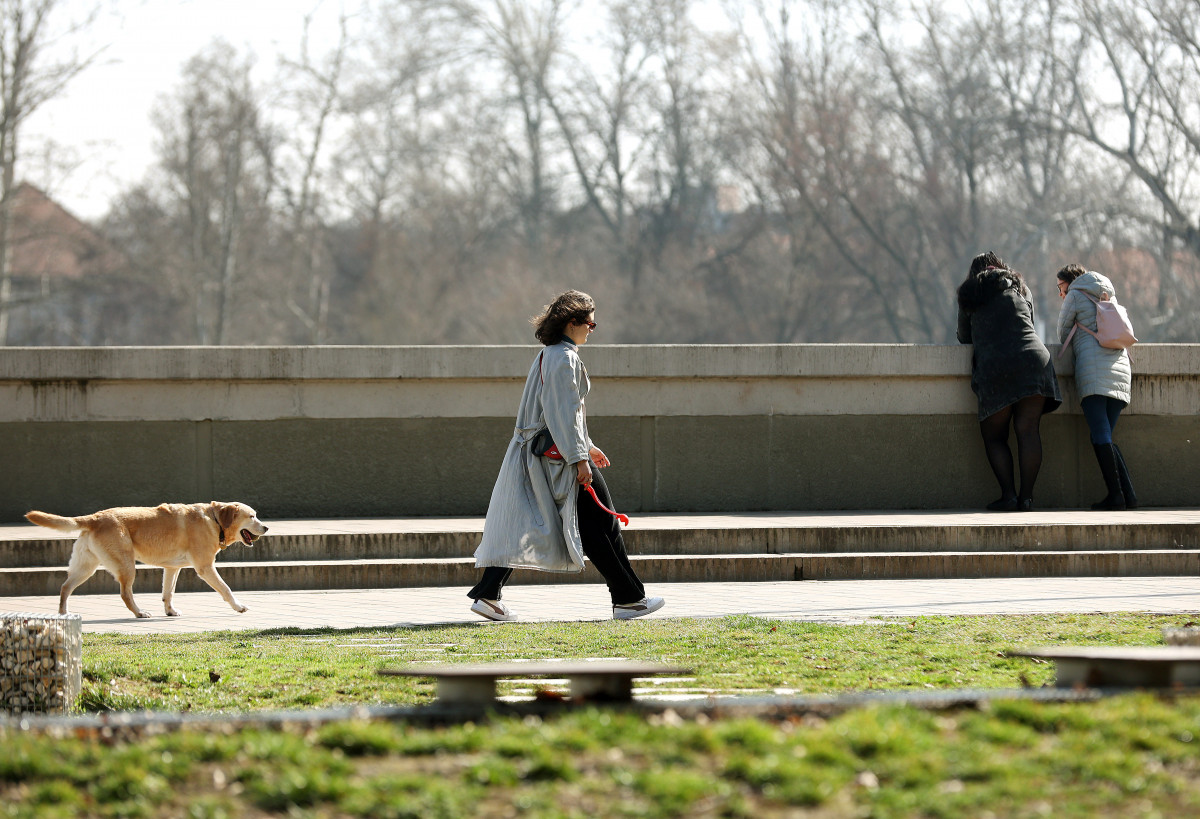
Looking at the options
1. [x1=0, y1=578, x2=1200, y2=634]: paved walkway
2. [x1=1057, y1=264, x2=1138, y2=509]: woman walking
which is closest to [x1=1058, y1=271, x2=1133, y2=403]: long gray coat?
[x1=1057, y1=264, x2=1138, y2=509]: woman walking

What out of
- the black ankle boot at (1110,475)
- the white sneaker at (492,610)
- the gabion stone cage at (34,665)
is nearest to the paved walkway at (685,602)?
the white sneaker at (492,610)

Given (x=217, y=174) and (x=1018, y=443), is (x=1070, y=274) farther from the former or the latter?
(x=217, y=174)

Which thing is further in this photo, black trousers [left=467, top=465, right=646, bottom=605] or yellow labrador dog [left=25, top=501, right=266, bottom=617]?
yellow labrador dog [left=25, top=501, right=266, bottom=617]

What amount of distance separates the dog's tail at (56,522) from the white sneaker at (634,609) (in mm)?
2923

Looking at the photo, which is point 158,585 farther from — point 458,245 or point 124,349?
point 458,245

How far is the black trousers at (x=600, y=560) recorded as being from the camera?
7844mm

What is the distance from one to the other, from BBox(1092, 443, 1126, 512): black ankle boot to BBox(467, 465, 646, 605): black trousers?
607 cm

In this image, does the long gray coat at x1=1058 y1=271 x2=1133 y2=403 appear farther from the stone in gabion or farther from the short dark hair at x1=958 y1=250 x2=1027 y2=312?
the stone in gabion

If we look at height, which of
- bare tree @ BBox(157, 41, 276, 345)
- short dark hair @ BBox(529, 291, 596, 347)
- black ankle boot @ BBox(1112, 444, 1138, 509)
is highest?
bare tree @ BBox(157, 41, 276, 345)

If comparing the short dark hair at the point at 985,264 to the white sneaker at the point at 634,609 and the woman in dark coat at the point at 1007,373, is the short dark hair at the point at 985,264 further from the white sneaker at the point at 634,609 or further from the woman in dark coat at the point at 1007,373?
the white sneaker at the point at 634,609

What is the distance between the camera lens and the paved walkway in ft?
26.4

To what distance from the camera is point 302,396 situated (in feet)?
40.4

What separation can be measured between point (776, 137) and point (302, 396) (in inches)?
1191

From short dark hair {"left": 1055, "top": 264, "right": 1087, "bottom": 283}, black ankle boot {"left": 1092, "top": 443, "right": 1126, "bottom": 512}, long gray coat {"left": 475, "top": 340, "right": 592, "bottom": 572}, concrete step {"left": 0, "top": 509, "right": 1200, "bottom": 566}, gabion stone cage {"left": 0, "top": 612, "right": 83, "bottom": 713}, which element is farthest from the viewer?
short dark hair {"left": 1055, "top": 264, "right": 1087, "bottom": 283}
